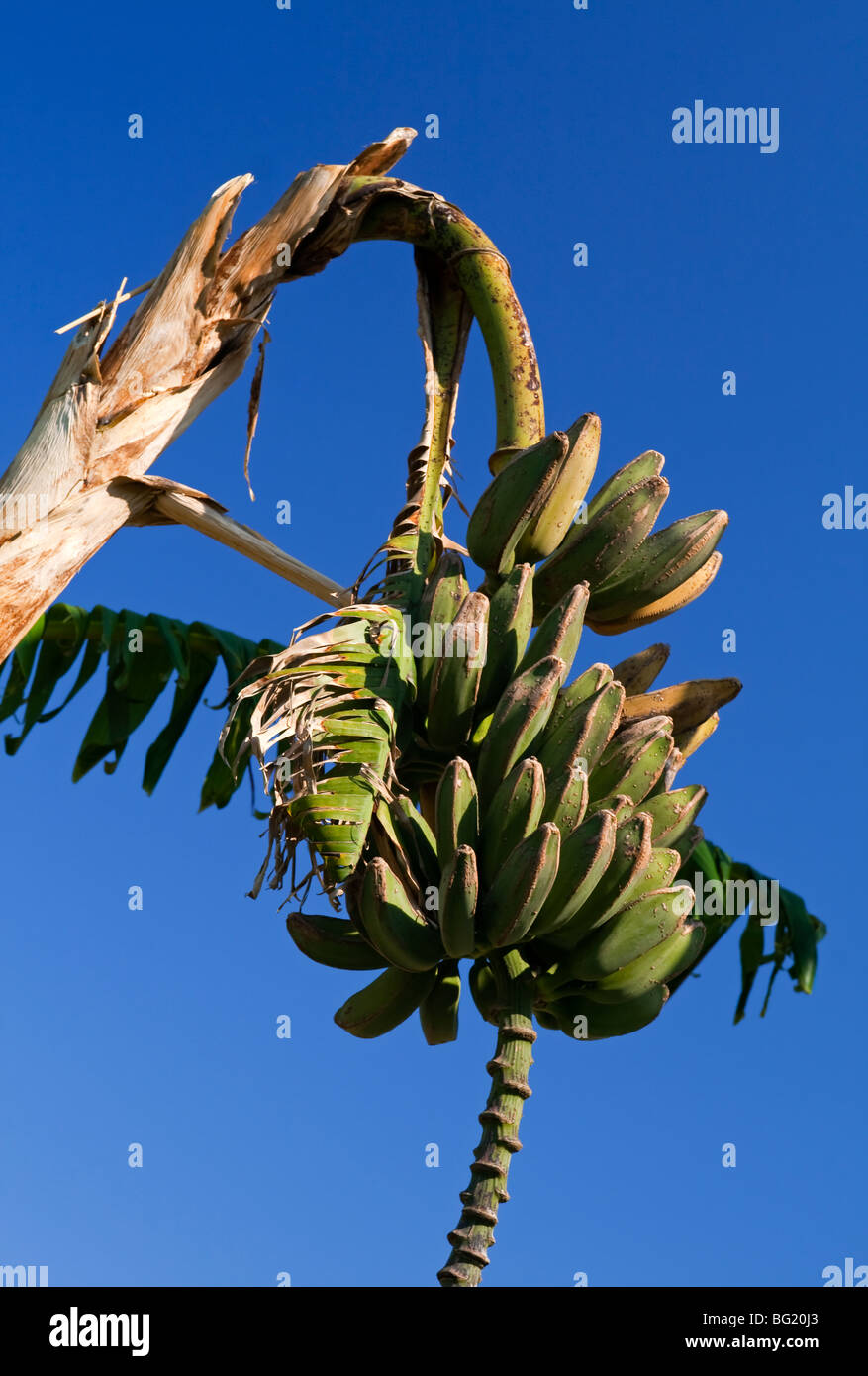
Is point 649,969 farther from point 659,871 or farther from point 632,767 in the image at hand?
point 632,767

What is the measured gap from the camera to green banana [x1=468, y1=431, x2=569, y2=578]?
2098 millimetres

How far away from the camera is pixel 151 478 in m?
2.10

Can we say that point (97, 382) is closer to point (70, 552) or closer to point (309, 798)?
point (70, 552)

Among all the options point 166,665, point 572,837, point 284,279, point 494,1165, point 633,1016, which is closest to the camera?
point 494,1165

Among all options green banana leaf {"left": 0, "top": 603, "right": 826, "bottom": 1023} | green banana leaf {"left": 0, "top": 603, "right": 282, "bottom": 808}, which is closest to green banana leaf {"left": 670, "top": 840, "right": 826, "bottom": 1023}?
green banana leaf {"left": 0, "top": 603, "right": 826, "bottom": 1023}

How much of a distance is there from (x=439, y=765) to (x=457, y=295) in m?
0.87

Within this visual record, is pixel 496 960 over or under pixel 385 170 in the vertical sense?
under

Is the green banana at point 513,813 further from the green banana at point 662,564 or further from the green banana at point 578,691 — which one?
the green banana at point 662,564

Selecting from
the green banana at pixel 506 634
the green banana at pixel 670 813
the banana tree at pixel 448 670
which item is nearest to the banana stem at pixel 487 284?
the banana tree at pixel 448 670

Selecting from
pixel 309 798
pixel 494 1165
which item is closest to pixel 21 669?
pixel 309 798

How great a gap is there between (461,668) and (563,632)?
6.6 inches

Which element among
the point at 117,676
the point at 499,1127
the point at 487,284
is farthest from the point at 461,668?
the point at 117,676

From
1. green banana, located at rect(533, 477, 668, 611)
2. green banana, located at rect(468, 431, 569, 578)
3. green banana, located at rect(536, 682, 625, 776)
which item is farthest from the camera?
green banana, located at rect(533, 477, 668, 611)

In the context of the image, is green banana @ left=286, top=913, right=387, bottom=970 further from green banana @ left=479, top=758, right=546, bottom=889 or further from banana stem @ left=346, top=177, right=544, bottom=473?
banana stem @ left=346, top=177, right=544, bottom=473
